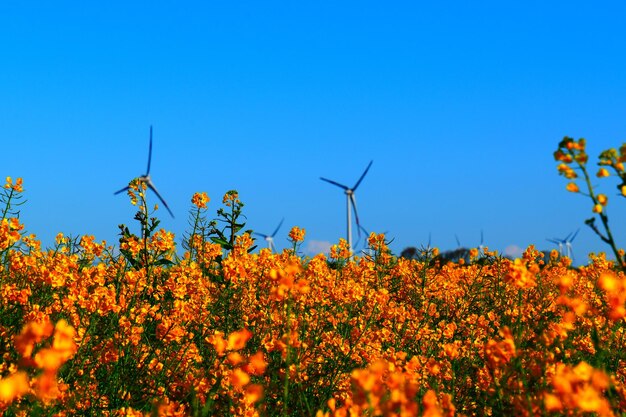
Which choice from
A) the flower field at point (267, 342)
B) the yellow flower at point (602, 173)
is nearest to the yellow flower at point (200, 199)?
the flower field at point (267, 342)

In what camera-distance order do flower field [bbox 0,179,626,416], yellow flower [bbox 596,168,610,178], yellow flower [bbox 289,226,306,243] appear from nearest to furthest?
yellow flower [bbox 596,168,610,178]
flower field [bbox 0,179,626,416]
yellow flower [bbox 289,226,306,243]

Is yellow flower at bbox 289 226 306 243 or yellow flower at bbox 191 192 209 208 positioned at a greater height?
yellow flower at bbox 191 192 209 208

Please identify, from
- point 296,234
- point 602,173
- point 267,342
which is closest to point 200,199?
point 296,234

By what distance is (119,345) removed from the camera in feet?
15.1

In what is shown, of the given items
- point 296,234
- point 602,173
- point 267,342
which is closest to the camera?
point 602,173

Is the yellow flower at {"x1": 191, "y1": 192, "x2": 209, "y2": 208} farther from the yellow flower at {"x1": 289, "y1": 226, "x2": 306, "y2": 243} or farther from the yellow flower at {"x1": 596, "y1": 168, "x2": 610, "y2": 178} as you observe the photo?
the yellow flower at {"x1": 596, "y1": 168, "x2": 610, "y2": 178}

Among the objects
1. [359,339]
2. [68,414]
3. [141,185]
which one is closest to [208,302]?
[359,339]

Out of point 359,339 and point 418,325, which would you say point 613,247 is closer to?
point 359,339

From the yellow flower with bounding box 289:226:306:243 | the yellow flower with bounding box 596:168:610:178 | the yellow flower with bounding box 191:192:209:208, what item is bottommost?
the yellow flower with bounding box 596:168:610:178

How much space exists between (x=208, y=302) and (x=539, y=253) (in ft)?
13.1

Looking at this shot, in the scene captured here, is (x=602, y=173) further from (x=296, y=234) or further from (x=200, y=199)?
(x=200, y=199)

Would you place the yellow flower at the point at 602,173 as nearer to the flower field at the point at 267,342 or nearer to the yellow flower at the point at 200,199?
the flower field at the point at 267,342

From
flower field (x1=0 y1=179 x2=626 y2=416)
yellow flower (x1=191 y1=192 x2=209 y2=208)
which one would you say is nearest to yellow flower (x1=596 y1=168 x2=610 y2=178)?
flower field (x1=0 y1=179 x2=626 y2=416)

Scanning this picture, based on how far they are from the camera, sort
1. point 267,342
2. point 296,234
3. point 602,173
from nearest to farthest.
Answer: point 602,173 < point 267,342 < point 296,234
